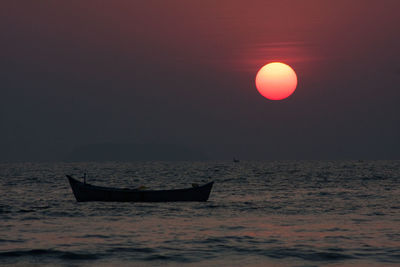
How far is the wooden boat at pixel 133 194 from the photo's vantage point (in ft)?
166

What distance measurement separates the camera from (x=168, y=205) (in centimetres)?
4972

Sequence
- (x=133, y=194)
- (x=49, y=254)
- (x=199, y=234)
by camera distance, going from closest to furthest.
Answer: (x=49, y=254)
(x=199, y=234)
(x=133, y=194)

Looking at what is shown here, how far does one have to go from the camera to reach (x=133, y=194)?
5044 centimetres

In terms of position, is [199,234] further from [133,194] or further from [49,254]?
[133,194]

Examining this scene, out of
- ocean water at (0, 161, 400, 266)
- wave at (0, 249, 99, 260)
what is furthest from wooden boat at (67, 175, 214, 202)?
wave at (0, 249, 99, 260)

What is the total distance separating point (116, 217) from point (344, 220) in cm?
1657

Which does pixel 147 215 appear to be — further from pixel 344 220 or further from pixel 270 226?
pixel 344 220

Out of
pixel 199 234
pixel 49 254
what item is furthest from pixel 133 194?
pixel 49 254

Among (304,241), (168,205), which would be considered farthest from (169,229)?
(168,205)

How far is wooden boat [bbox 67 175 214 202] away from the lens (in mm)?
50594

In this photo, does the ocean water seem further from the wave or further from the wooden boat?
the wooden boat

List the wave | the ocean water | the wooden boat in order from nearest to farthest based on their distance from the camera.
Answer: the ocean water, the wave, the wooden boat

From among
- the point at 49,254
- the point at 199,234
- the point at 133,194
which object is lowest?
the point at 49,254

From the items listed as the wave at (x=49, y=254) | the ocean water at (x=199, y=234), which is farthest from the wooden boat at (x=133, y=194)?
the wave at (x=49, y=254)
